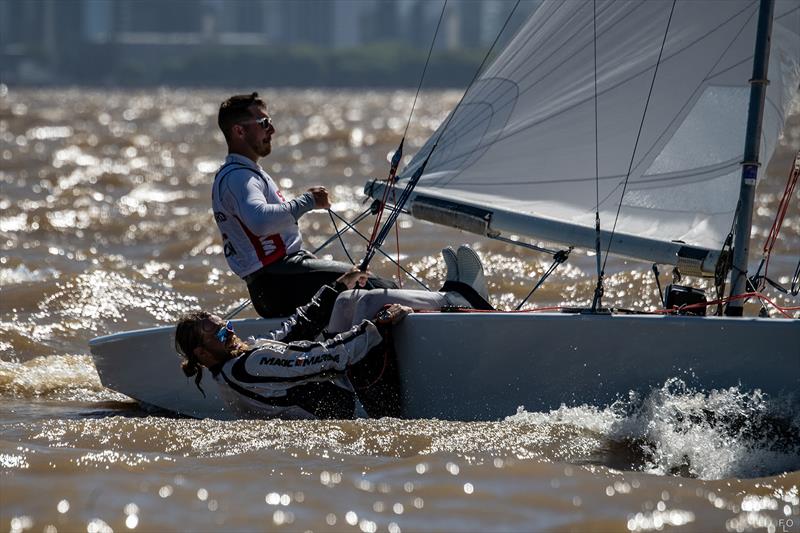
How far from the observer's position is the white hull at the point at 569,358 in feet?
12.0

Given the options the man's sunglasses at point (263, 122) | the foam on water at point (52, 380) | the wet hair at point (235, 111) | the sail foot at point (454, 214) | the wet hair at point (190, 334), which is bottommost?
the foam on water at point (52, 380)

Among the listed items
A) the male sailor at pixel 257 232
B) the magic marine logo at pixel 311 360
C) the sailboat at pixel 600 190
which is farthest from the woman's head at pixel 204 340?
the sailboat at pixel 600 190

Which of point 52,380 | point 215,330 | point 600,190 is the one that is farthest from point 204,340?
point 600,190

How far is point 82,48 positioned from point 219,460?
116243 mm

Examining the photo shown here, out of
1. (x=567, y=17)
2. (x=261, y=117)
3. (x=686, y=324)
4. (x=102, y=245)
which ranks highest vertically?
(x=567, y=17)

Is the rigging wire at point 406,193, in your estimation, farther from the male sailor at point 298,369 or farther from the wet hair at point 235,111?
the wet hair at point 235,111

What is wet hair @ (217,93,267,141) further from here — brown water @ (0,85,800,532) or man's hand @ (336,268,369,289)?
brown water @ (0,85,800,532)

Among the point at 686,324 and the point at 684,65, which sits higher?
the point at 684,65

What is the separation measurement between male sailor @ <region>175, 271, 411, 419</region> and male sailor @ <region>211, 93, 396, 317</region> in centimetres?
29

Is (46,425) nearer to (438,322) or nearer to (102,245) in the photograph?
(438,322)

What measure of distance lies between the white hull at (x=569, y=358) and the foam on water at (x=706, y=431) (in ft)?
0.14

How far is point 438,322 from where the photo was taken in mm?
4086

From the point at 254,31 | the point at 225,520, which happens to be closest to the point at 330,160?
the point at 225,520

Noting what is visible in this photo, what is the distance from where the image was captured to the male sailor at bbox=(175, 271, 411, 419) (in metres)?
4.08
